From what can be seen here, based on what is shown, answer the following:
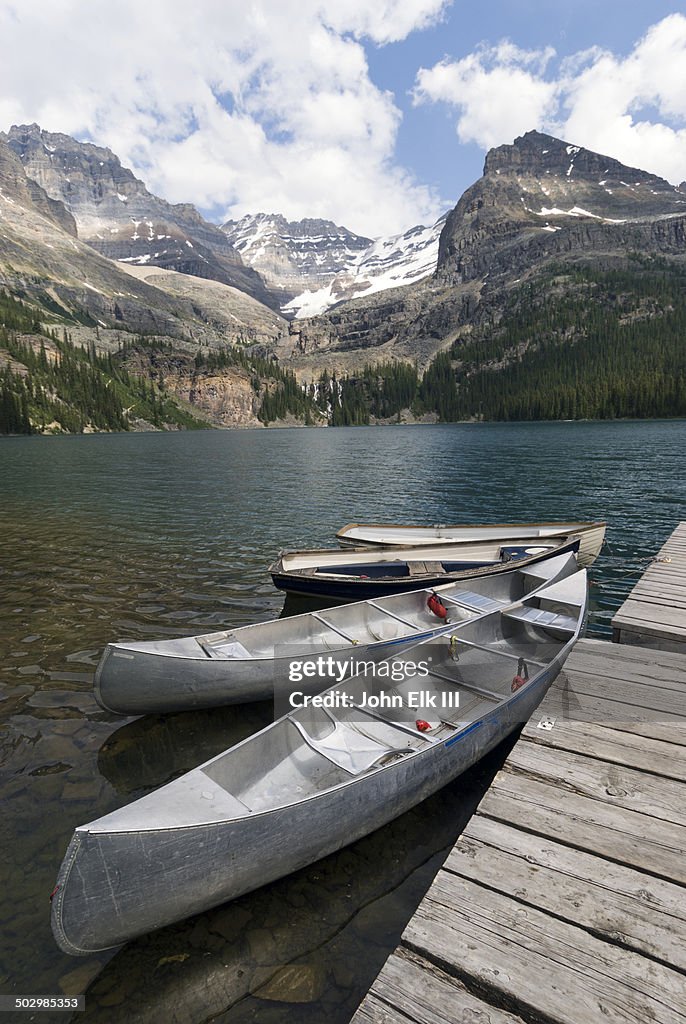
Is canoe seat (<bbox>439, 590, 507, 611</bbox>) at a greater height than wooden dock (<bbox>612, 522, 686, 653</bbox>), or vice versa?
wooden dock (<bbox>612, 522, 686, 653</bbox>)

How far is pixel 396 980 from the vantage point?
3465 millimetres

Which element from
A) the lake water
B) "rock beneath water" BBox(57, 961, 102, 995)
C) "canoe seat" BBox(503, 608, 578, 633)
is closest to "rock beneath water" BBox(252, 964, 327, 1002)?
the lake water

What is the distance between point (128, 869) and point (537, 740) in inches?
189

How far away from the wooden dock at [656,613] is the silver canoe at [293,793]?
1447 mm

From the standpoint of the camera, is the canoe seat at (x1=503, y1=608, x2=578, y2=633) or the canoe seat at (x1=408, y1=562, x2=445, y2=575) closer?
the canoe seat at (x1=503, y1=608, x2=578, y2=633)

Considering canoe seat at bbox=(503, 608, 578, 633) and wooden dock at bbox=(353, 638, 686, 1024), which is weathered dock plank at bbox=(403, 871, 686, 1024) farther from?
canoe seat at bbox=(503, 608, 578, 633)

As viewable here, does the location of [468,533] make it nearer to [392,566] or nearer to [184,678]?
[392,566]

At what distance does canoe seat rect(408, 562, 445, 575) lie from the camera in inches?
Answer: 688

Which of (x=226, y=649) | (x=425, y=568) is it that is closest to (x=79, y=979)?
(x=226, y=649)

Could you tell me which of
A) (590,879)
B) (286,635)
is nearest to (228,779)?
(590,879)

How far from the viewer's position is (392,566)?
58.1 feet

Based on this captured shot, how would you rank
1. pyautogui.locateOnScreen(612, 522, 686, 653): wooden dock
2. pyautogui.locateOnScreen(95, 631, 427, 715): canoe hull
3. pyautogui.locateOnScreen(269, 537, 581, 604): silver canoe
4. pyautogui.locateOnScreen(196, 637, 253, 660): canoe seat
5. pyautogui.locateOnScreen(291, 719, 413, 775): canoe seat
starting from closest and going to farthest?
pyautogui.locateOnScreen(291, 719, 413, 775): canoe seat → pyautogui.locateOnScreen(612, 522, 686, 653): wooden dock → pyautogui.locateOnScreen(95, 631, 427, 715): canoe hull → pyautogui.locateOnScreen(196, 637, 253, 660): canoe seat → pyautogui.locateOnScreen(269, 537, 581, 604): silver canoe

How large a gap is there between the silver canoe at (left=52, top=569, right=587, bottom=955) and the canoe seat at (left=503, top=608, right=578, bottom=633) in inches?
7.3

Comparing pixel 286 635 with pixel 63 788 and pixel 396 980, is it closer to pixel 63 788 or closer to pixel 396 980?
pixel 63 788
